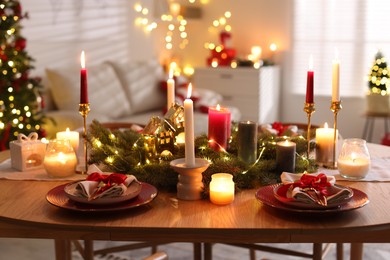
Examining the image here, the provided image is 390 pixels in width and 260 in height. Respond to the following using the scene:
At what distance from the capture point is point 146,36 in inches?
219

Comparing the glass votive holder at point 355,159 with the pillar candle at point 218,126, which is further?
the pillar candle at point 218,126

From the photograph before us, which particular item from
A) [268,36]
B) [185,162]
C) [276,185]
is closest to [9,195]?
[185,162]

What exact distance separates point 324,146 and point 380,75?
3.42m

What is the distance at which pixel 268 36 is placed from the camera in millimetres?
5781

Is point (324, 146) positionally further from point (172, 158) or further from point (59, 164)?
point (59, 164)

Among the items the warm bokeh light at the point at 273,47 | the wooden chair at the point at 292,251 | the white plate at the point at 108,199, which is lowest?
the wooden chair at the point at 292,251

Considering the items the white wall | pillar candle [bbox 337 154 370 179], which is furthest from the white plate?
the white wall

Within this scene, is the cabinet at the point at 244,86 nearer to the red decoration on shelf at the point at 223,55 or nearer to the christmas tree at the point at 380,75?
the red decoration on shelf at the point at 223,55

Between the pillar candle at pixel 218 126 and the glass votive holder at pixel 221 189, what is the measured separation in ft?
1.14

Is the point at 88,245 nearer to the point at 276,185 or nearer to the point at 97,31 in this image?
the point at 276,185

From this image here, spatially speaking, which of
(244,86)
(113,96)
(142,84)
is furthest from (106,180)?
(244,86)

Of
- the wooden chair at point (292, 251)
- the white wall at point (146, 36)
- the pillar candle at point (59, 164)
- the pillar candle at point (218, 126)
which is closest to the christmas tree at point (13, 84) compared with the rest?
the white wall at point (146, 36)

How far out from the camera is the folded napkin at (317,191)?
4.87 feet

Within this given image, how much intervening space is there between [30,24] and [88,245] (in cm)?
221
